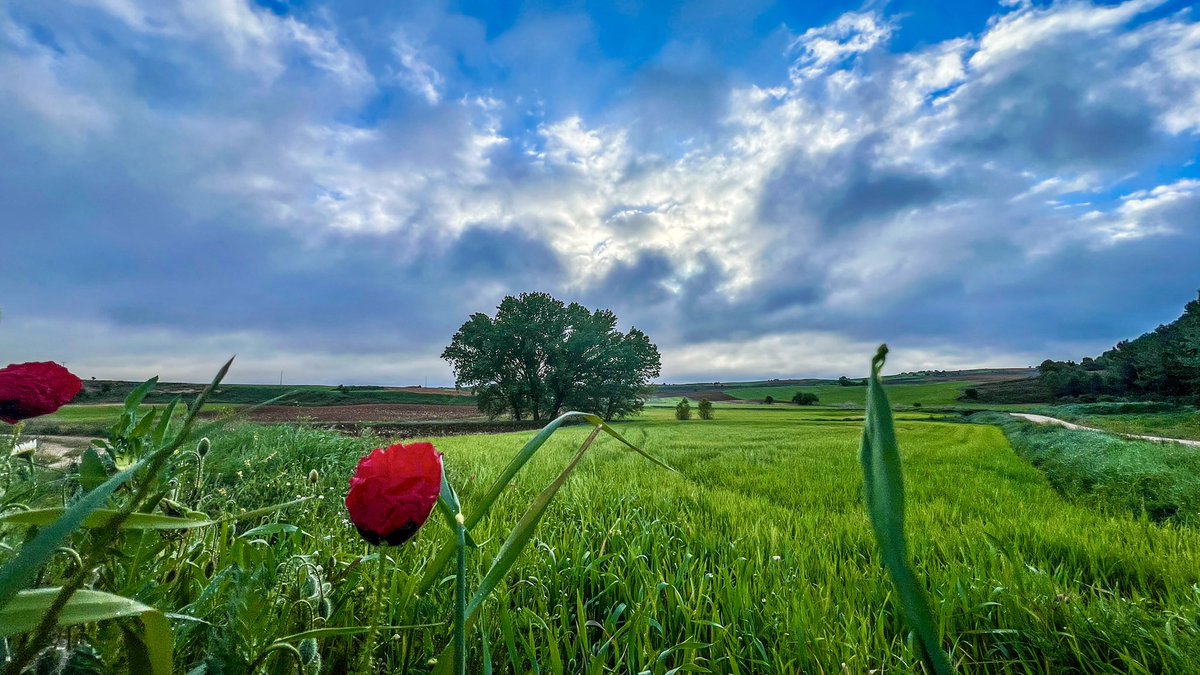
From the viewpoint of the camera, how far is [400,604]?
1.55 meters

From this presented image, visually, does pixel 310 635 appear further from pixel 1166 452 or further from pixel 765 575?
pixel 1166 452

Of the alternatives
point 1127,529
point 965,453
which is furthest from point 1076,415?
point 1127,529

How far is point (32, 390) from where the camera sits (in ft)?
4.40

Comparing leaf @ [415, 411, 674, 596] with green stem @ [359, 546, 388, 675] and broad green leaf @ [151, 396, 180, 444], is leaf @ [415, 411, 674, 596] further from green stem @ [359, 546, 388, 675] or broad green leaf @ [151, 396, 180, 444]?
broad green leaf @ [151, 396, 180, 444]

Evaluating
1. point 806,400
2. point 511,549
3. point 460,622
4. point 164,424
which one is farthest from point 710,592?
point 806,400

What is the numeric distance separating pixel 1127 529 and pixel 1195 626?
8.02 feet

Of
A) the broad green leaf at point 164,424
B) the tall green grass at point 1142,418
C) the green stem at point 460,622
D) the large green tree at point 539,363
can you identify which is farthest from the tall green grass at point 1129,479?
the large green tree at point 539,363

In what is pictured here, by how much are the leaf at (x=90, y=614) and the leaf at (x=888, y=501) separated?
2.72 feet

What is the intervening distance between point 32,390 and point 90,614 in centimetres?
114

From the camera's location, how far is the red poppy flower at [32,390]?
132cm

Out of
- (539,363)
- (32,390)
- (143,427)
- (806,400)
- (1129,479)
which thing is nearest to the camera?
(143,427)

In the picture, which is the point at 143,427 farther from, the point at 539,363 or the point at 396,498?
the point at 539,363

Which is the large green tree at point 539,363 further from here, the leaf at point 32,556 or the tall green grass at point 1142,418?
the leaf at point 32,556

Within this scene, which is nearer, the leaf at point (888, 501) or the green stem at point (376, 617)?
the leaf at point (888, 501)
